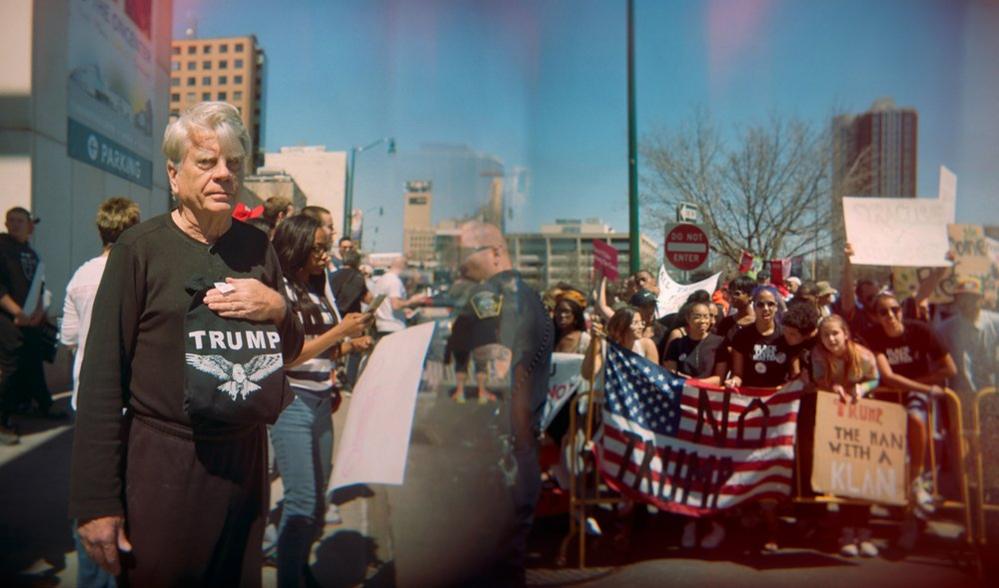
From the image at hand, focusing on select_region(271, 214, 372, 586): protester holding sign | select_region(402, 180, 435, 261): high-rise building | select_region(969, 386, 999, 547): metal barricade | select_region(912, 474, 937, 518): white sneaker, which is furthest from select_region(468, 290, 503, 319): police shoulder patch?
select_region(969, 386, 999, 547): metal barricade

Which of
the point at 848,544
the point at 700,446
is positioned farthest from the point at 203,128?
the point at 848,544

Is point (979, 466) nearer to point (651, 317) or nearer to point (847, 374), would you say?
point (847, 374)

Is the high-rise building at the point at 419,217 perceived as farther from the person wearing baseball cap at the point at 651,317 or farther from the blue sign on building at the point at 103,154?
the person wearing baseball cap at the point at 651,317

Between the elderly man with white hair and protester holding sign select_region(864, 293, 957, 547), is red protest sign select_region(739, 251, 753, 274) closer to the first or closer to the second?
protester holding sign select_region(864, 293, 957, 547)

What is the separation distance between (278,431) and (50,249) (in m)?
2.27

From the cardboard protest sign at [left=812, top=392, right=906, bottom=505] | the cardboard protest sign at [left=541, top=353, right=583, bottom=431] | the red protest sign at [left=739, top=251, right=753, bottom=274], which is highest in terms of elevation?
the red protest sign at [left=739, top=251, right=753, bottom=274]

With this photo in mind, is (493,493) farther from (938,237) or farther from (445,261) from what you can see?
(938,237)

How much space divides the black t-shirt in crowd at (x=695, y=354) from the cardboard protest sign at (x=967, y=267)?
1201mm

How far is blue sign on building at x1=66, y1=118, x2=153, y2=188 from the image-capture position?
137 inches

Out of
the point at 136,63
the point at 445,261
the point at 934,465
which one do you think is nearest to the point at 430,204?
the point at 445,261

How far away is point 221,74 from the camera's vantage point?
9.86ft

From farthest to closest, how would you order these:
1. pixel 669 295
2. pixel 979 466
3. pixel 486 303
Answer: pixel 669 295, pixel 979 466, pixel 486 303

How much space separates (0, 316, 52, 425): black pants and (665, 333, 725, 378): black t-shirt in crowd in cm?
358

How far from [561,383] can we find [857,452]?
5.00 ft
